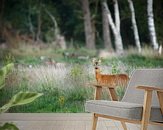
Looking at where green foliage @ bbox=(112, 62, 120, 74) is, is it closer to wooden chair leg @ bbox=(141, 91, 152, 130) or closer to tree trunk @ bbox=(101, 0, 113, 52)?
tree trunk @ bbox=(101, 0, 113, 52)

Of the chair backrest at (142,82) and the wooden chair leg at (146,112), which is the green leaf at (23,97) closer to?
the wooden chair leg at (146,112)

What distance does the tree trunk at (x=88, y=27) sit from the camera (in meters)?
4.70

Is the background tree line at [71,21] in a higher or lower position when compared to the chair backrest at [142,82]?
higher

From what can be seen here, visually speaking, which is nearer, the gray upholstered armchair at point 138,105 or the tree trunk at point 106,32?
the gray upholstered armchair at point 138,105

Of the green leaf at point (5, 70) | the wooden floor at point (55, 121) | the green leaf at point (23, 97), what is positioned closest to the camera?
the green leaf at point (23, 97)

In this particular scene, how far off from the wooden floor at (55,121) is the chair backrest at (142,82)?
651mm

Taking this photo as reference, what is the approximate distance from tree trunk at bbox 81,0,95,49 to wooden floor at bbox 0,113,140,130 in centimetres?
91

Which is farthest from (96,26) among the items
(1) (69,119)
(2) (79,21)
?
(1) (69,119)

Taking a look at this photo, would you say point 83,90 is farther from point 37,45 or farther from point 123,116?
point 123,116

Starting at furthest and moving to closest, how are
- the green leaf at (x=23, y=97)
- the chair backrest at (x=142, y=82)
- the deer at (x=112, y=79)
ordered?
the deer at (x=112, y=79) < the chair backrest at (x=142, y=82) < the green leaf at (x=23, y=97)

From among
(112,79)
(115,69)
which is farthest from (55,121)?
(115,69)

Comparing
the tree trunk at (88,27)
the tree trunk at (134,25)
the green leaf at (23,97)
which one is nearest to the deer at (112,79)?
the tree trunk at (88,27)

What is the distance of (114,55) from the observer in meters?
4.72

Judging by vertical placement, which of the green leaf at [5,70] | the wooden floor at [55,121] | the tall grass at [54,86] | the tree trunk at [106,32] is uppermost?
the tree trunk at [106,32]
